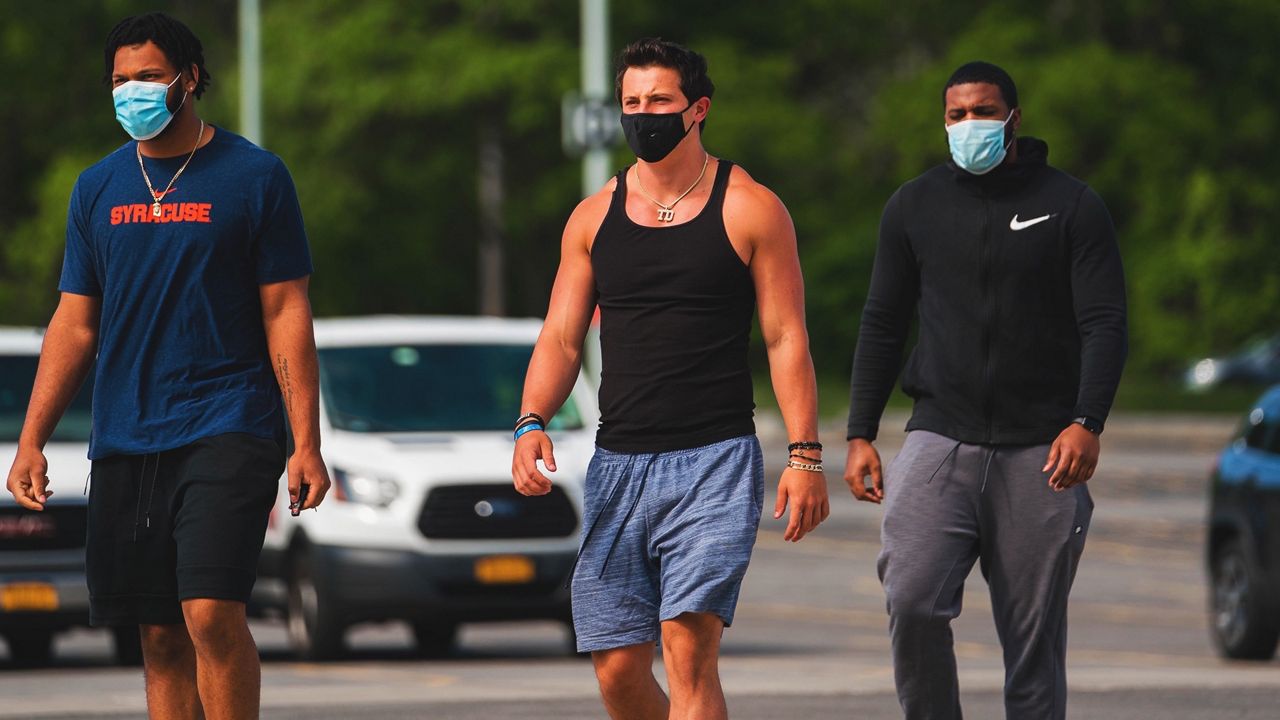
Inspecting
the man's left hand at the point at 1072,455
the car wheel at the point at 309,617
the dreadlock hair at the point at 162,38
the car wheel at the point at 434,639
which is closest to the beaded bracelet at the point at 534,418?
the dreadlock hair at the point at 162,38

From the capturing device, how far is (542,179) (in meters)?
53.6

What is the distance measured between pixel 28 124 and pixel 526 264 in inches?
497

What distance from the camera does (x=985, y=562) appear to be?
7047mm

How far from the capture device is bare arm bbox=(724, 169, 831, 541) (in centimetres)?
636

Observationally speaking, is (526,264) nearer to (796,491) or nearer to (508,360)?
(508,360)

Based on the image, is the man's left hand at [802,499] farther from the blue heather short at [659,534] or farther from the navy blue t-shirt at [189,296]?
the navy blue t-shirt at [189,296]

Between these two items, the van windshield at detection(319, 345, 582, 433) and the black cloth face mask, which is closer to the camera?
the black cloth face mask

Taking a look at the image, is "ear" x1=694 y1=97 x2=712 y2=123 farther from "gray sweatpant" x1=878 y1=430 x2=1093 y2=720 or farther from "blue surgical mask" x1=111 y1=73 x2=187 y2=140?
"blue surgical mask" x1=111 y1=73 x2=187 y2=140

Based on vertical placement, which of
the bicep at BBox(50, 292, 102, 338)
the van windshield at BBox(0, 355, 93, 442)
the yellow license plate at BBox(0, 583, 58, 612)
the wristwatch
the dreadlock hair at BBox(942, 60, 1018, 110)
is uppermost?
the dreadlock hair at BBox(942, 60, 1018, 110)

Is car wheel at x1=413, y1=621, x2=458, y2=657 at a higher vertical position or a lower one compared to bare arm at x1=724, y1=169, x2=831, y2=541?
lower

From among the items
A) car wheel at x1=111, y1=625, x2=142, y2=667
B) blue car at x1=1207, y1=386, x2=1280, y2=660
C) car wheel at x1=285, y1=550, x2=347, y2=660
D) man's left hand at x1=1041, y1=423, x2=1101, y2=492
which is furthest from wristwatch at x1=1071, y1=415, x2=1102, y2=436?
car wheel at x1=111, y1=625, x2=142, y2=667

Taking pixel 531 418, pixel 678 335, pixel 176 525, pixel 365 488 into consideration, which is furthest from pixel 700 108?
pixel 365 488

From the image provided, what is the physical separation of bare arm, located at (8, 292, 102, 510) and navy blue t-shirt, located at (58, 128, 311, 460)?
116 millimetres

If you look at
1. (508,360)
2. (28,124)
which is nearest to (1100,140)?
(28,124)
